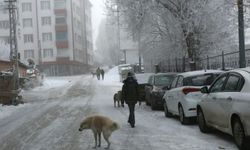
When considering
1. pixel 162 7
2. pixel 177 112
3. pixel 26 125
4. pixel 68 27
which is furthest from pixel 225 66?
pixel 68 27

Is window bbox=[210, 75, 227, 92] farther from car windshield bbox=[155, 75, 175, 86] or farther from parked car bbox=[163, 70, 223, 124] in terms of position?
car windshield bbox=[155, 75, 175, 86]

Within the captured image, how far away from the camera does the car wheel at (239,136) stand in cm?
988

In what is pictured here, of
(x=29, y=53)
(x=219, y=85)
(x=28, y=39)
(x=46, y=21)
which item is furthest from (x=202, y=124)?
(x=28, y=39)

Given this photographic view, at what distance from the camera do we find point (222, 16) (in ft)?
91.2

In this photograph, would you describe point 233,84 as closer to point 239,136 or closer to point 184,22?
point 239,136

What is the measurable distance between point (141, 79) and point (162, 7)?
3.93 metres

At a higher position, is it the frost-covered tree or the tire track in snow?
the frost-covered tree

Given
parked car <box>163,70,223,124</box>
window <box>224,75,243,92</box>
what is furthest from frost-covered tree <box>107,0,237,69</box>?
window <box>224,75,243,92</box>

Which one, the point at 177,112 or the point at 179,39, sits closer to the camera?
the point at 177,112

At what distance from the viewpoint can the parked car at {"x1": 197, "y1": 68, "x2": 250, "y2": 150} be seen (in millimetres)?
9750

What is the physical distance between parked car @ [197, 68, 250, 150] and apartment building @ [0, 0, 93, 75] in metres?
93.5

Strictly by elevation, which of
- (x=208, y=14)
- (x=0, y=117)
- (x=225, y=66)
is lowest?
(x=0, y=117)

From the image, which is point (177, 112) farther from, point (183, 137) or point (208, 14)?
point (208, 14)

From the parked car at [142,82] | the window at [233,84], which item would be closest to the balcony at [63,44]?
the parked car at [142,82]
